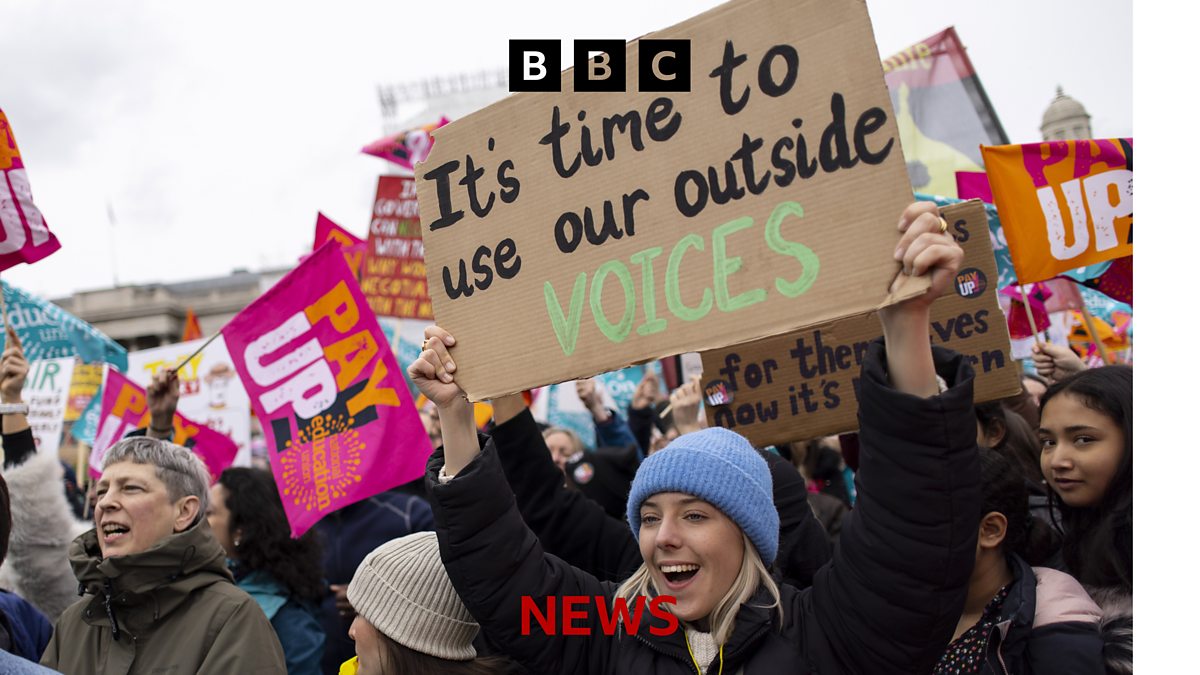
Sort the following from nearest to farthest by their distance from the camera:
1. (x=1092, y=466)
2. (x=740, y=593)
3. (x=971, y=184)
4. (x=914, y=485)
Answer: (x=914, y=485) → (x=740, y=593) → (x=1092, y=466) → (x=971, y=184)

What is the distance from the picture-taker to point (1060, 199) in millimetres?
4176

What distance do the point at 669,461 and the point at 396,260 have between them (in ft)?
19.3

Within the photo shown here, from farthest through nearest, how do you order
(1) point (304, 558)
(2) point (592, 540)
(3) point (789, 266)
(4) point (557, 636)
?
1. (1) point (304, 558)
2. (2) point (592, 540)
3. (4) point (557, 636)
4. (3) point (789, 266)

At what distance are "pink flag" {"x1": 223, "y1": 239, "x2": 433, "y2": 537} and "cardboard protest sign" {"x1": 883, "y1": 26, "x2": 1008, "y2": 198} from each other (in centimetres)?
414

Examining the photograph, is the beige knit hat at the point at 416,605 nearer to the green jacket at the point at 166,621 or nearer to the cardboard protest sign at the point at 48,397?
the green jacket at the point at 166,621

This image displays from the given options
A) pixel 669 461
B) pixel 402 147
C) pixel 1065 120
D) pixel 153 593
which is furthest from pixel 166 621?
pixel 1065 120

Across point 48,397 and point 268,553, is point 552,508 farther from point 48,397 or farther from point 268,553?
point 48,397

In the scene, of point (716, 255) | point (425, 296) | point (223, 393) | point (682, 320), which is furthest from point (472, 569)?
point (223, 393)

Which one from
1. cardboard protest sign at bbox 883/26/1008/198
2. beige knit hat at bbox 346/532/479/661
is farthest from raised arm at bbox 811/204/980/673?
cardboard protest sign at bbox 883/26/1008/198

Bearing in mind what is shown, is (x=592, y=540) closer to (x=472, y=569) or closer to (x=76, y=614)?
(x=472, y=569)

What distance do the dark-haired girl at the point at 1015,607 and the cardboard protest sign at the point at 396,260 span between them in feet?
17.7

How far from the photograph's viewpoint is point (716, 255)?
2027 mm

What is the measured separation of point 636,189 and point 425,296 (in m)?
5.56

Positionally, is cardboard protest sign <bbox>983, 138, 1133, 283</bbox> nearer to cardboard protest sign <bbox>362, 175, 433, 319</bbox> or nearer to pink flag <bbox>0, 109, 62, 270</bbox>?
pink flag <bbox>0, 109, 62, 270</bbox>
